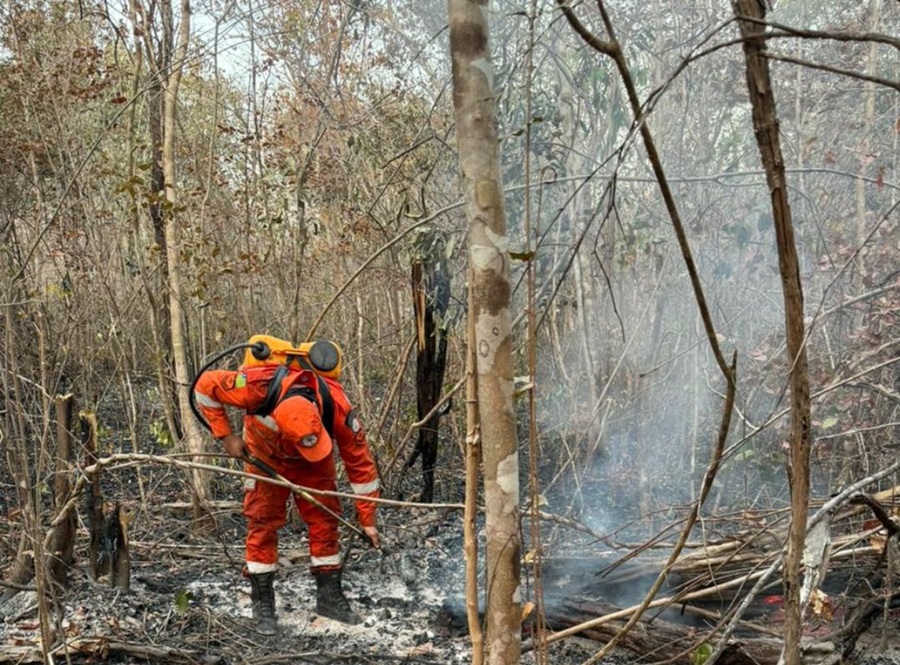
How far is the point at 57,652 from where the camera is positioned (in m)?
3.50

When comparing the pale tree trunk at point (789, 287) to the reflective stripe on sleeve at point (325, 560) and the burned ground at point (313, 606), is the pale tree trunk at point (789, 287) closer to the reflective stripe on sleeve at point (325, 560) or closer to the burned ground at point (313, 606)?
the burned ground at point (313, 606)

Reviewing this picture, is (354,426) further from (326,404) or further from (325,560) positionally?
(325,560)

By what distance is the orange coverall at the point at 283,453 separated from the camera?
4301mm

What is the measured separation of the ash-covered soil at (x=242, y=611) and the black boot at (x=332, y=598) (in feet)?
0.23

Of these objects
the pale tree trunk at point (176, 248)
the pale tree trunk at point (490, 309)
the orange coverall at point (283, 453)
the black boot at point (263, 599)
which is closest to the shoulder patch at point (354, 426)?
the orange coverall at point (283, 453)

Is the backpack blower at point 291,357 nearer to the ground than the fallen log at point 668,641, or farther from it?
farther from it

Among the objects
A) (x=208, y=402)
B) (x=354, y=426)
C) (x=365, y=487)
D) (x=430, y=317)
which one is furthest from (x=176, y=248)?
(x=365, y=487)

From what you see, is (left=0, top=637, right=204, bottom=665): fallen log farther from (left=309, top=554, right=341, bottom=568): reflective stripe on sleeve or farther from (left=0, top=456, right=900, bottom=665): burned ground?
(left=309, top=554, right=341, bottom=568): reflective stripe on sleeve

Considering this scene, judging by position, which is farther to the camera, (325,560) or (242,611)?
(242,611)

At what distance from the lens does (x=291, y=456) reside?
14.7 feet

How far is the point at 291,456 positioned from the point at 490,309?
2.94 metres

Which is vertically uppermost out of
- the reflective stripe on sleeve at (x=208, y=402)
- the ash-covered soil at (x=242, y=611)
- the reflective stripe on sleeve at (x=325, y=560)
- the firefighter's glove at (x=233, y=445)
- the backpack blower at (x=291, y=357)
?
the backpack blower at (x=291, y=357)

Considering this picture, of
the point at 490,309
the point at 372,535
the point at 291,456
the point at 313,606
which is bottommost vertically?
the point at 313,606

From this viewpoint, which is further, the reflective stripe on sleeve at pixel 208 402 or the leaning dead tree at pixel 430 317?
the leaning dead tree at pixel 430 317
